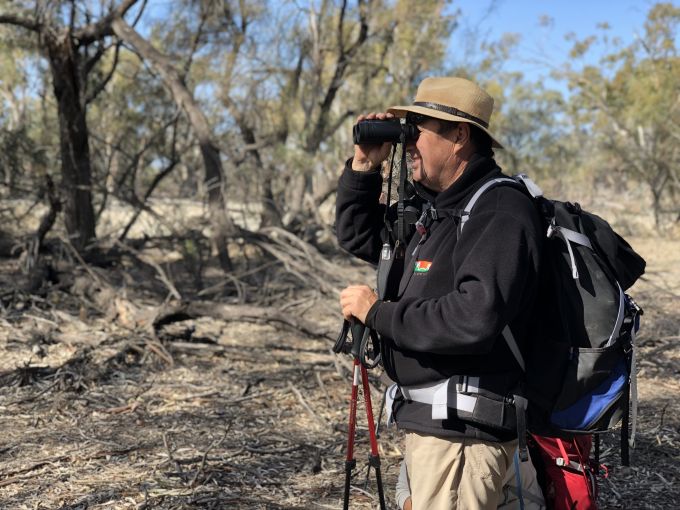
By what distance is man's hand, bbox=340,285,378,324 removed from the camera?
77.9 inches

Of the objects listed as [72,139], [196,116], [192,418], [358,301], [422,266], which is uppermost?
[196,116]

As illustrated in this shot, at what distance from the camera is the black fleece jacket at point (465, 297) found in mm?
1743

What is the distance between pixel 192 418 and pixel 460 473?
2.58 metres

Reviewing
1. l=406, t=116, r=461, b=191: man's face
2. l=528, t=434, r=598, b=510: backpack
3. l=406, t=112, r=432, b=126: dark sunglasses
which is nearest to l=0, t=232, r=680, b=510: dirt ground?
l=528, t=434, r=598, b=510: backpack

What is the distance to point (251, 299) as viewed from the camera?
7180 mm

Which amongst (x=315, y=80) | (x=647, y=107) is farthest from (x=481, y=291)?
(x=647, y=107)

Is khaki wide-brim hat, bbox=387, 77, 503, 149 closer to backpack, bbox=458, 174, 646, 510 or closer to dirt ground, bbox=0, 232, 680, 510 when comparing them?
backpack, bbox=458, 174, 646, 510

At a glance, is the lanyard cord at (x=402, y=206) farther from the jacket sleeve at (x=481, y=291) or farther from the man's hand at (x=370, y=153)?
the jacket sleeve at (x=481, y=291)

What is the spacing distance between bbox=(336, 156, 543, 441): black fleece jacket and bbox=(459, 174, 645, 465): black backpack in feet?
0.19

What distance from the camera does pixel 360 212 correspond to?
234cm

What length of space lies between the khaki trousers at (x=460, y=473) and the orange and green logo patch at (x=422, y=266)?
0.46m

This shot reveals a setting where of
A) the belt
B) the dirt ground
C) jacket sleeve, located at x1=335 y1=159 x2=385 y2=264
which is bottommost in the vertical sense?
the dirt ground

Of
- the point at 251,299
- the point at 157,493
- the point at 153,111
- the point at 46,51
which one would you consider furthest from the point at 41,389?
the point at 153,111

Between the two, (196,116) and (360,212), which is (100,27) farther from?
(360,212)
